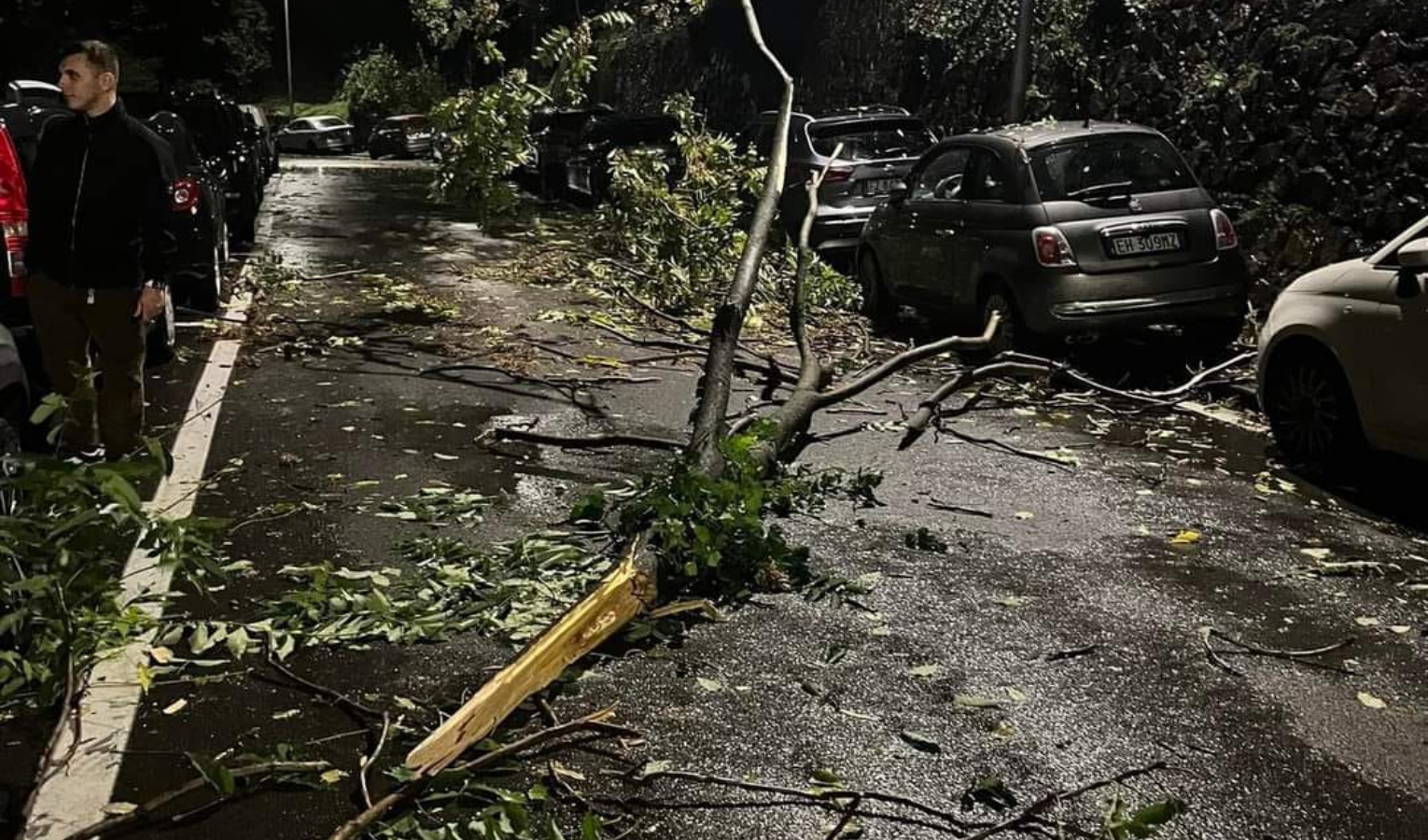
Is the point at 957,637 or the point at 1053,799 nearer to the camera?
the point at 1053,799

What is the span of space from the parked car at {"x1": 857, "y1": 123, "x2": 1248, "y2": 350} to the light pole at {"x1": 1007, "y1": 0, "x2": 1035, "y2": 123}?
432 cm

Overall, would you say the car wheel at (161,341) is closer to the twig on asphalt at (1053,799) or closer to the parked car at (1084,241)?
the parked car at (1084,241)

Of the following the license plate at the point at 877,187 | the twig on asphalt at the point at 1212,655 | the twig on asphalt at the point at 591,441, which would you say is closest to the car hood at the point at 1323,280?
the twig on asphalt at the point at 1212,655

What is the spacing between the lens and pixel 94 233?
6258mm

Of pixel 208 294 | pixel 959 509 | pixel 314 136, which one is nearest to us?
pixel 959 509

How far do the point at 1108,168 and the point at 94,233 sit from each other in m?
7.08

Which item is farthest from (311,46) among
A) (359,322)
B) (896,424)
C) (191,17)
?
(896,424)

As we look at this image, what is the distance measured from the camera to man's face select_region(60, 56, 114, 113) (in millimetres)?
6051

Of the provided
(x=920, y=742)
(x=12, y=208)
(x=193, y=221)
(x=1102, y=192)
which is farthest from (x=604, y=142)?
(x=920, y=742)

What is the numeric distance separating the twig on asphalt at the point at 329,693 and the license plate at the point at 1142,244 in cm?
688

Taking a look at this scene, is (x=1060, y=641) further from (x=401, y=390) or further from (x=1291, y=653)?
(x=401, y=390)

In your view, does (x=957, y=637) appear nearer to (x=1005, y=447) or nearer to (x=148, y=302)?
(x=1005, y=447)

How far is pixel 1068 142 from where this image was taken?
10.3 metres

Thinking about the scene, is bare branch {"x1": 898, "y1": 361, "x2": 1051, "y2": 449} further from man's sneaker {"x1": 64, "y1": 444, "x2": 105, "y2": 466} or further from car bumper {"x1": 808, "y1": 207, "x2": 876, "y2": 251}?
car bumper {"x1": 808, "y1": 207, "x2": 876, "y2": 251}
